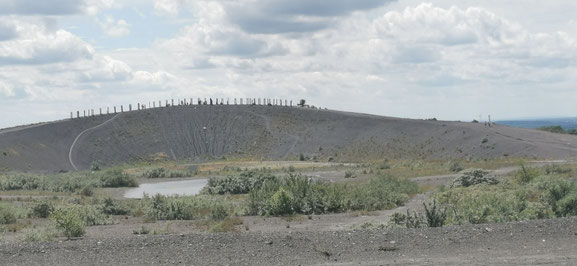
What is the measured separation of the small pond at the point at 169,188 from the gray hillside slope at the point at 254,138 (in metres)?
31.6

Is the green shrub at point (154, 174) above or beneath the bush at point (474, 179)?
beneath

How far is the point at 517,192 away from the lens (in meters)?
28.1

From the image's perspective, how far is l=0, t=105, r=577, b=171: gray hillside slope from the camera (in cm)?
9000

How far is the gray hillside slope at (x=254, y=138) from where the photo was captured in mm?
90000

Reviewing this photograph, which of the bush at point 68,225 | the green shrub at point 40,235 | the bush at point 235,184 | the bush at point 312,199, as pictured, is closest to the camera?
the green shrub at point 40,235

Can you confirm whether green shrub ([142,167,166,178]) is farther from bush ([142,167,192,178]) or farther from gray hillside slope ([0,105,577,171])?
gray hillside slope ([0,105,577,171])

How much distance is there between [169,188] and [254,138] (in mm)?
63353

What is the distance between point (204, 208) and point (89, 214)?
507cm

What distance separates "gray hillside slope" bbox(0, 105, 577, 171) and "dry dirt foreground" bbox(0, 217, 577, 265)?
61.3 m

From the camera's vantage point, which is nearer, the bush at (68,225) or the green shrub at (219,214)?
the bush at (68,225)

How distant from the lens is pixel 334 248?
1636 centimetres

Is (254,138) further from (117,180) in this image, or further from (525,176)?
(525,176)

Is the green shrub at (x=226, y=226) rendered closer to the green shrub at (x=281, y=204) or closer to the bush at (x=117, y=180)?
the green shrub at (x=281, y=204)

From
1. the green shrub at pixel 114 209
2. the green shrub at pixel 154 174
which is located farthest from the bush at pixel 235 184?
the green shrub at pixel 154 174
